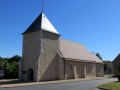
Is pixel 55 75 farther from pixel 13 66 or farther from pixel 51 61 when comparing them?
pixel 13 66

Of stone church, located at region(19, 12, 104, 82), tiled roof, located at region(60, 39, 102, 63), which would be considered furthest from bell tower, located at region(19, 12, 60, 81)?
tiled roof, located at region(60, 39, 102, 63)

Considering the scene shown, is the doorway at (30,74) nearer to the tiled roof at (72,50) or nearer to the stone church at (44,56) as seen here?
the stone church at (44,56)

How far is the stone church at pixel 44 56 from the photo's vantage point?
1475 inches

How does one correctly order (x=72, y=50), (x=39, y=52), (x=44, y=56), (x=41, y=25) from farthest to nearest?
(x=72, y=50) → (x=41, y=25) → (x=44, y=56) → (x=39, y=52)

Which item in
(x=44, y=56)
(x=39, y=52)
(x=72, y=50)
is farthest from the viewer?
(x=72, y=50)

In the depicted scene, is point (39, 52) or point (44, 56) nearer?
point (39, 52)

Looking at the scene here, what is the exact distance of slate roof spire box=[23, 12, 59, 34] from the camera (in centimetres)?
3897

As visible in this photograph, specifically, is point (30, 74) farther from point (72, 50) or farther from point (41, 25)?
point (72, 50)

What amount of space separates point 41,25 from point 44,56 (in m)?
5.61

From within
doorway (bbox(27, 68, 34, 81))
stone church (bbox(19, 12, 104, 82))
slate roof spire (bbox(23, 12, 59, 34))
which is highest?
slate roof spire (bbox(23, 12, 59, 34))

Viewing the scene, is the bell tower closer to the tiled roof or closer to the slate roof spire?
the slate roof spire

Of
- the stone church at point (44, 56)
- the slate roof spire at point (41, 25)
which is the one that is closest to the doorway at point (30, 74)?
the stone church at point (44, 56)

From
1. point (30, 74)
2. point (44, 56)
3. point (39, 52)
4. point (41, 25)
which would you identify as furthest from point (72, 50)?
point (30, 74)

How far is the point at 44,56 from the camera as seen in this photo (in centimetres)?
3803
